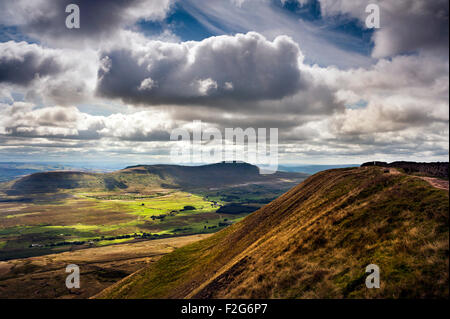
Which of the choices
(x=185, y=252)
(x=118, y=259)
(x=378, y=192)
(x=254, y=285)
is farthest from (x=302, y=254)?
(x=118, y=259)

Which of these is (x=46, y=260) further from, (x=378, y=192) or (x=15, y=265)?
(x=378, y=192)

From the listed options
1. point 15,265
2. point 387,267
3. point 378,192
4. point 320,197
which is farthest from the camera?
point 15,265

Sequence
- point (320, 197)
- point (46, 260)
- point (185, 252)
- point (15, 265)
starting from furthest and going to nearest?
point (46, 260) → point (15, 265) → point (185, 252) → point (320, 197)
